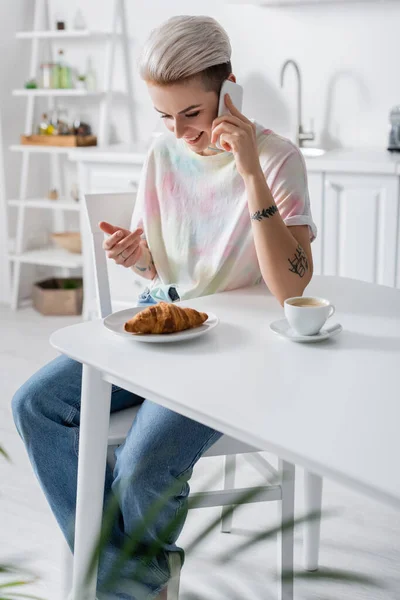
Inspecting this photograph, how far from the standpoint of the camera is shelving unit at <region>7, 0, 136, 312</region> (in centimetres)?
383

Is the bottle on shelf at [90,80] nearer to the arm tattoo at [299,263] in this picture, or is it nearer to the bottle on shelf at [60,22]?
the bottle on shelf at [60,22]

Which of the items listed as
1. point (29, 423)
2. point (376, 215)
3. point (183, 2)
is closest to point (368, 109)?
point (376, 215)

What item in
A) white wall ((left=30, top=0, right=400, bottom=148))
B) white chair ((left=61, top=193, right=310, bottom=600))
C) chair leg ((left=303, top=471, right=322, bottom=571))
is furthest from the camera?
white wall ((left=30, top=0, right=400, bottom=148))

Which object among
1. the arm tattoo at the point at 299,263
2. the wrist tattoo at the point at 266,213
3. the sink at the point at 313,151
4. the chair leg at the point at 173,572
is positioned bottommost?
the chair leg at the point at 173,572

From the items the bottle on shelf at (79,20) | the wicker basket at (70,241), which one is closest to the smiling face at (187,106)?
the wicker basket at (70,241)

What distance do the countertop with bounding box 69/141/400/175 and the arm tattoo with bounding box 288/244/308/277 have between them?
4.72 feet

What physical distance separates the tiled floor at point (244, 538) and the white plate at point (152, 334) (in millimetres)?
491

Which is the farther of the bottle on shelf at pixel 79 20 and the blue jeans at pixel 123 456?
the bottle on shelf at pixel 79 20

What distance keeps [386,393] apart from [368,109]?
2.57 metres

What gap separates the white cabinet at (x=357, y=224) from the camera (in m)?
2.85

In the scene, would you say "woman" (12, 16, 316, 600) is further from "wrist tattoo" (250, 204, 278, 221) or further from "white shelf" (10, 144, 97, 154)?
"white shelf" (10, 144, 97, 154)

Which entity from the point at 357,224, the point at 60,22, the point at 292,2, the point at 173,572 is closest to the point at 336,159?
the point at 357,224

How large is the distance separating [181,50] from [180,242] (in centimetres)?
42

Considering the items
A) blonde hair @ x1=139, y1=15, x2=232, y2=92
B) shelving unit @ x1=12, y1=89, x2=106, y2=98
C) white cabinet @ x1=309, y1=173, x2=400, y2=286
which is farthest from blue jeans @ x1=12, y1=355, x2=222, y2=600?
shelving unit @ x1=12, y1=89, x2=106, y2=98
